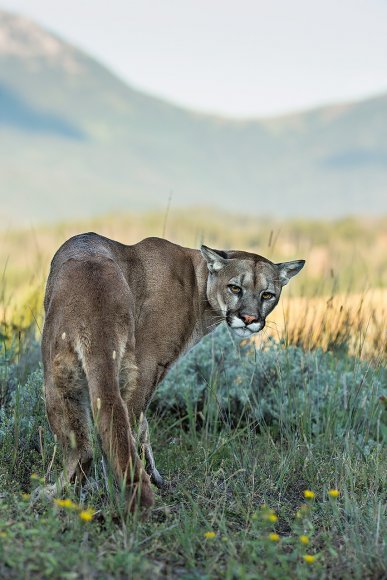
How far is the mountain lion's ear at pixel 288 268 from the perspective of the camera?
658cm

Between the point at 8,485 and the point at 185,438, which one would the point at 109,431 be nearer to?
the point at 8,485

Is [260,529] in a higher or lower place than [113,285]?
lower

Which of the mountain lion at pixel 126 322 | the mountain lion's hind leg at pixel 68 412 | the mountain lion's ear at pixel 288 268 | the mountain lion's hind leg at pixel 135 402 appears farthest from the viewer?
the mountain lion's ear at pixel 288 268

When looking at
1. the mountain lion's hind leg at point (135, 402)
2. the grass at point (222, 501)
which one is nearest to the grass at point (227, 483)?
the grass at point (222, 501)

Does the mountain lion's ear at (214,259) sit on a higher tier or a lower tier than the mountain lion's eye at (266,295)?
higher

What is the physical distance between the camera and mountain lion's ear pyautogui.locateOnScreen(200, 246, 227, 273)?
641 centimetres

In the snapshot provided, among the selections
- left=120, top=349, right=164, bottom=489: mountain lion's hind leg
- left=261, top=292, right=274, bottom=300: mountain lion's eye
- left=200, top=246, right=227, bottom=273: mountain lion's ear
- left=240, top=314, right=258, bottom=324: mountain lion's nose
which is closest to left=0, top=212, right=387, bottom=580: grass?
left=120, top=349, right=164, bottom=489: mountain lion's hind leg

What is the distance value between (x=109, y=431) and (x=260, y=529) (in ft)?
3.50

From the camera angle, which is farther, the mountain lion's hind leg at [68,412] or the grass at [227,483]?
the mountain lion's hind leg at [68,412]

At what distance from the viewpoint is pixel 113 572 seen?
4.00m

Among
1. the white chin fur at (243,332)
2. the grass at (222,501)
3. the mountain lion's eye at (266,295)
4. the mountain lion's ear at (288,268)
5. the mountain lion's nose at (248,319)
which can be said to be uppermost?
the mountain lion's ear at (288,268)

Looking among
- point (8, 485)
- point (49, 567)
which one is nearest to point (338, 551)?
point (49, 567)

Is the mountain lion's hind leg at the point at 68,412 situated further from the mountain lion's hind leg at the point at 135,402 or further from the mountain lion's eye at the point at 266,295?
the mountain lion's eye at the point at 266,295

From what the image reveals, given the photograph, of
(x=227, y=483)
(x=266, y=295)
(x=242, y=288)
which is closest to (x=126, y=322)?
(x=227, y=483)
